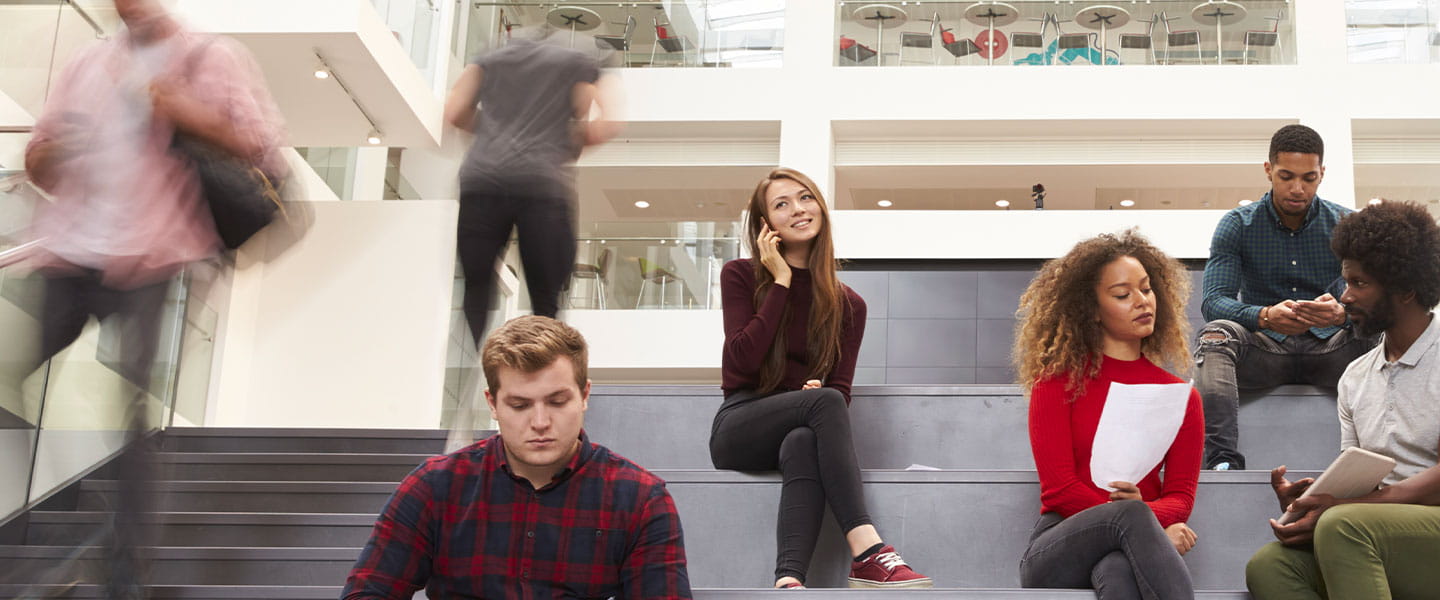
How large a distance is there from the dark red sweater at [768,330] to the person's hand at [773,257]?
4cm

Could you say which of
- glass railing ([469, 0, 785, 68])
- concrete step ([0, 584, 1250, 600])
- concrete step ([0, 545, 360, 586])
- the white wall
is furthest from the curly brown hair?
glass railing ([469, 0, 785, 68])

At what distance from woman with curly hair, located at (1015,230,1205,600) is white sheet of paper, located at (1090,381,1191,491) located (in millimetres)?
48

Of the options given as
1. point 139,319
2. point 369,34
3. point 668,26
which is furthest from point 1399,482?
point 668,26

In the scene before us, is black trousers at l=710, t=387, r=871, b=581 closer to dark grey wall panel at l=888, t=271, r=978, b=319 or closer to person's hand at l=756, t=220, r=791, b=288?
person's hand at l=756, t=220, r=791, b=288

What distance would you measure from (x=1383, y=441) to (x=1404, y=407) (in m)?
0.08

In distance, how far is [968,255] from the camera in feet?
38.5

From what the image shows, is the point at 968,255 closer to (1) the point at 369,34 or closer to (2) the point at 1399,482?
(1) the point at 369,34

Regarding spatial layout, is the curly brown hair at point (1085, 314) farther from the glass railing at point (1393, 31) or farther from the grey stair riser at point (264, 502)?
the glass railing at point (1393, 31)

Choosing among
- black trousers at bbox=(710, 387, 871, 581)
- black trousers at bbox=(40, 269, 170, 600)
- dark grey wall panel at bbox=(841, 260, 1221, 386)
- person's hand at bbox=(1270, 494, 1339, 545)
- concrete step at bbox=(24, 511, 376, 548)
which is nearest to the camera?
black trousers at bbox=(40, 269, 170, 600)

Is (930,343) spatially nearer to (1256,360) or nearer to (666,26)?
(666,26)

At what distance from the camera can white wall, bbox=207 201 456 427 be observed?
30.6ft

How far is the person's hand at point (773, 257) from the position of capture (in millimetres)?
3637

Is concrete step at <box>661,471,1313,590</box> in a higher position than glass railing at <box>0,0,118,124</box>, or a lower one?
lower

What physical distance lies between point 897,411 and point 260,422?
6.01m
